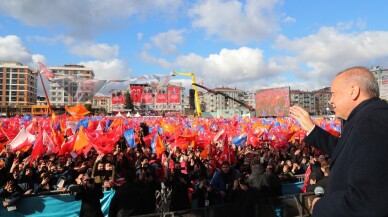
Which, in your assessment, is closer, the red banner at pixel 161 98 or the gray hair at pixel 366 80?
the gray hair at pixel 366 80

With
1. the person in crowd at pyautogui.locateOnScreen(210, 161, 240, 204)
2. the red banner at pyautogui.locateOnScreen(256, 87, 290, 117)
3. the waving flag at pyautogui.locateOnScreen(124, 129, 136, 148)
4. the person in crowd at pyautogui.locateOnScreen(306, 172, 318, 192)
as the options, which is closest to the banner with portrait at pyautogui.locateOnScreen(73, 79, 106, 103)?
the waving flag at pyautogui.locateOnScreen(124, 129, 136, 148)

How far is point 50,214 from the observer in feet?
23.1

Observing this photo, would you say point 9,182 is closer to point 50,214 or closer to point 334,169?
point 50,214

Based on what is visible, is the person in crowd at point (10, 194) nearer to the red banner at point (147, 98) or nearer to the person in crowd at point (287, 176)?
the person in crowd at point (287, 176)

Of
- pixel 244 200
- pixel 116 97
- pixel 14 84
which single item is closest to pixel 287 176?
pixel 244 200

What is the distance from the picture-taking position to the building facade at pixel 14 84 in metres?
133

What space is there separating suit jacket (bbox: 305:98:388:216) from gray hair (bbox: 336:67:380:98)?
90 millimetres

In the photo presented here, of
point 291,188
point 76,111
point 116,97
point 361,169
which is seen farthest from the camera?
point 116,97

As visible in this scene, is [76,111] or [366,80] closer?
[366,80]

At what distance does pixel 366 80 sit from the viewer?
1.78m

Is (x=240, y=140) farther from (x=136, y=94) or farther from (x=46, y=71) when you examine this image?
(x=136, y=94)

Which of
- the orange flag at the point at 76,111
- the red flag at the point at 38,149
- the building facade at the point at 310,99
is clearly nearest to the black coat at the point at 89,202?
the red flag at the point at 38,149

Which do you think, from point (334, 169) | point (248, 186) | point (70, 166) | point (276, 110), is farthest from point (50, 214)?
point (276, 110)

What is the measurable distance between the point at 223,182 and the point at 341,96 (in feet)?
20.3
